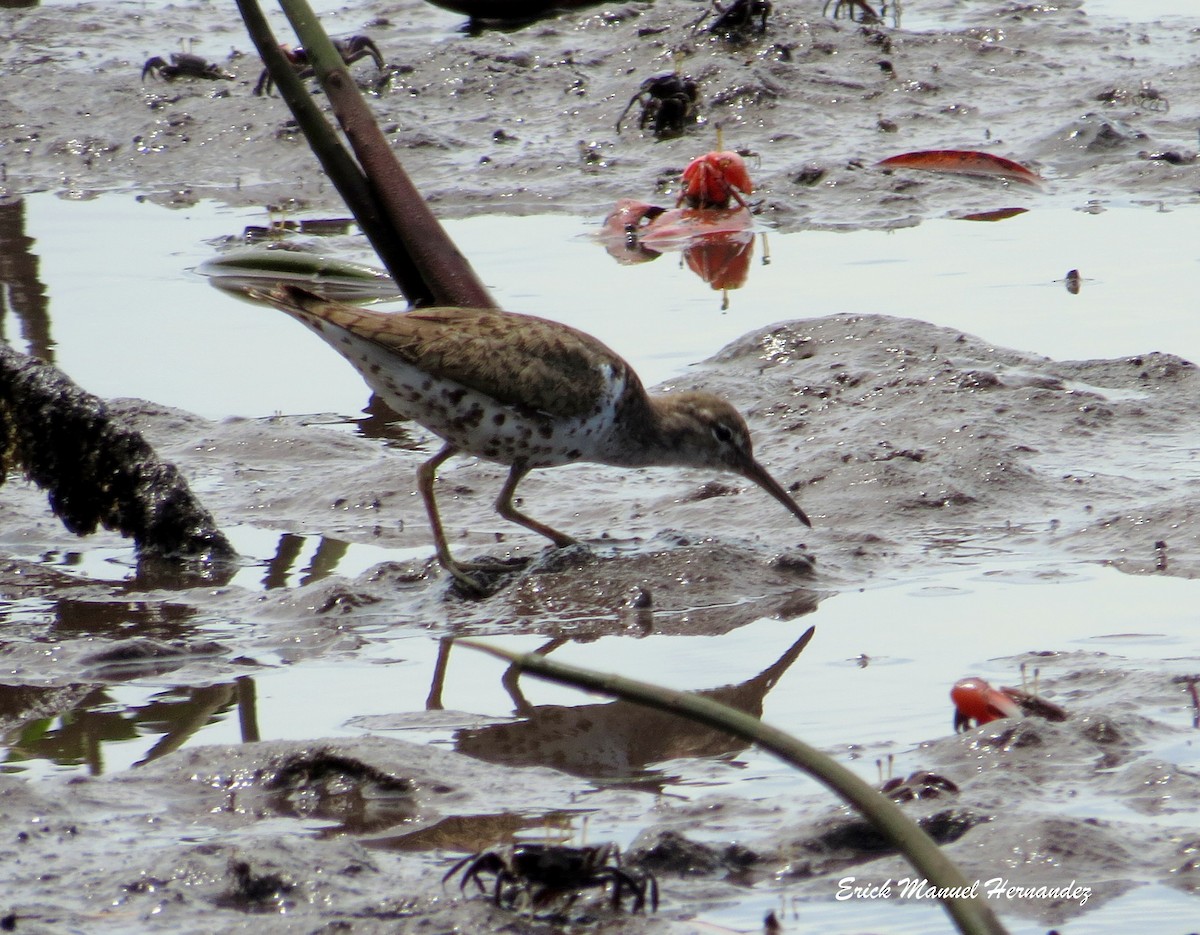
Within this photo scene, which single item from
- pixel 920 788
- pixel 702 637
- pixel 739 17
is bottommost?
pixel 702 637

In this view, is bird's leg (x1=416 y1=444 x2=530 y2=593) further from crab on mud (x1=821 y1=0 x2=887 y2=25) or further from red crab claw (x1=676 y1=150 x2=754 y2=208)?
crab on mud (x1=821 y1=0 x2=887 y2=25)

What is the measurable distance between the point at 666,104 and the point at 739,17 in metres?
1.44

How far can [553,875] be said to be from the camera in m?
3.59

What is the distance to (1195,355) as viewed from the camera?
790 centimetres

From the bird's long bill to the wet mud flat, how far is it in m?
0.08

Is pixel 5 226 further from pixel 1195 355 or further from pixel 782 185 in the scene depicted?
pixel 1195 355

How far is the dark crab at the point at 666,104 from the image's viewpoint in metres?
11.8

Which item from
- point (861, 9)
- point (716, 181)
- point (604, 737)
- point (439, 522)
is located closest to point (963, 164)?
point (716, 181)

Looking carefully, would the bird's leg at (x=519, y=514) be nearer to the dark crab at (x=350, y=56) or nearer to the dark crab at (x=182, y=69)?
the dark crab at (x=350, y=56)

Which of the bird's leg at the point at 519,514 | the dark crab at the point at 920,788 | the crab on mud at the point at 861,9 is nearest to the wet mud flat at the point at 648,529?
the dark crab at the point at 920,788

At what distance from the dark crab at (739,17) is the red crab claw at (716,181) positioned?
2784 mm

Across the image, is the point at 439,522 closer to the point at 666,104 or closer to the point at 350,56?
the point at 666,104

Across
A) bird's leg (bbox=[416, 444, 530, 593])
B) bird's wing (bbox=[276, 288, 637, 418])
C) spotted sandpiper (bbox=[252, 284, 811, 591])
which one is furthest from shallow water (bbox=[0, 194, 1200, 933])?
bird's wing (bbox=[276, 288, 637, 418])

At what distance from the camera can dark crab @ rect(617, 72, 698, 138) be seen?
11.8m
